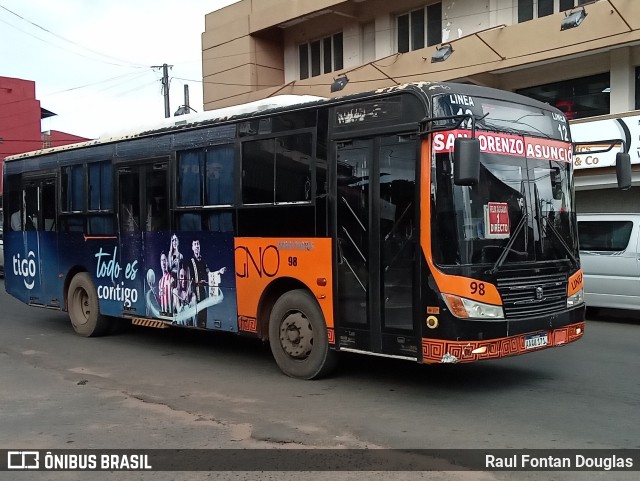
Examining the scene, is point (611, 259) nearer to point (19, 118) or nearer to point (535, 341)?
point (535, 341)

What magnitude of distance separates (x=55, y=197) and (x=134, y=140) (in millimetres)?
2465

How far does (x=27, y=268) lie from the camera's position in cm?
1277

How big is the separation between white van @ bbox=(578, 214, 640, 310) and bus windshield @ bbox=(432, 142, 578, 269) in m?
5.56

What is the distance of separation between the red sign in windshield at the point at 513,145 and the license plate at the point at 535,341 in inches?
73.7

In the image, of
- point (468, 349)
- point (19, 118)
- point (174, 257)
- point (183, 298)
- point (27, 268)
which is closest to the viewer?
point (468, 349)

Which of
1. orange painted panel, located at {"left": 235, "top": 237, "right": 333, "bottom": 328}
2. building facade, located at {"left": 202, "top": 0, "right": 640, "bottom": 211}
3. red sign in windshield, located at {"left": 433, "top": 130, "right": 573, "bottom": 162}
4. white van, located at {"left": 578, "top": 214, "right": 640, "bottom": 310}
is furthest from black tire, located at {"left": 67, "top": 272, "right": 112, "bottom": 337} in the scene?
building facade, located at {"left": 202, "top": 0, "right": 640, "bottom": 211}

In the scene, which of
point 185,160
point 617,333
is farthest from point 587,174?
point 185,160

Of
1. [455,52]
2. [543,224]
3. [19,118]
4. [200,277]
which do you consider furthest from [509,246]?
[19,118]

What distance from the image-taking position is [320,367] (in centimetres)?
778

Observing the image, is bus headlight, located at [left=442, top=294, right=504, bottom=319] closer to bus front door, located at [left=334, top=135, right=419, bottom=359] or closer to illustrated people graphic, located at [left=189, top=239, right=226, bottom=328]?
bus front door, located at [left=334, top=135, right=419, bottom=359]

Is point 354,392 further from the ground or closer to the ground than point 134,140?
closer to the ground

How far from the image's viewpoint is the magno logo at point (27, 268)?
41.4 feet

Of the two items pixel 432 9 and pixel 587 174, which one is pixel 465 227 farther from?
pixel 432 9

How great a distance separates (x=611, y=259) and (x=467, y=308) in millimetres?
7365
